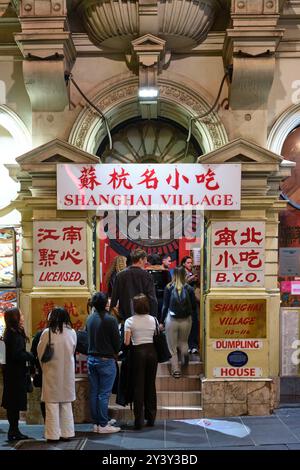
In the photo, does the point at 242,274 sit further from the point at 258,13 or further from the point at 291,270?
the point at 258,13

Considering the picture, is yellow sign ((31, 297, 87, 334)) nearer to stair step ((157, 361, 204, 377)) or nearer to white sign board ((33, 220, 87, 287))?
white sign board ((33, 220, 87, 287))

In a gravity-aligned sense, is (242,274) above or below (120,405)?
above

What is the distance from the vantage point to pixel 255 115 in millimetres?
10477

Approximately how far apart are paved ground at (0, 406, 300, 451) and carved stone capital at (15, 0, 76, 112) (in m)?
5.32

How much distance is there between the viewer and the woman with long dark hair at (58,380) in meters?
8.59

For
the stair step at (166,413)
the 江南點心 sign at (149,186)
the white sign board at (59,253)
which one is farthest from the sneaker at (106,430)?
the 江南點心 sign at (149,186)

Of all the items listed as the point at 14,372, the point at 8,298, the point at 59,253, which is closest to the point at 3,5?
the point at 59,253

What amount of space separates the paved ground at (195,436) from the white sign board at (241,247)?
6.95 ft

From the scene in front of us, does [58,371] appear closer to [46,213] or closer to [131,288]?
[131,288]

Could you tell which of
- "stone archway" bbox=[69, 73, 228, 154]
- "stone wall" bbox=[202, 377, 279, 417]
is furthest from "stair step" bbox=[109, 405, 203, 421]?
"stone archway" bbox=[69, 73, 228, 154]

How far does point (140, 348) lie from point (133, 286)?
1026 mm

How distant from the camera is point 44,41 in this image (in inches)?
393
